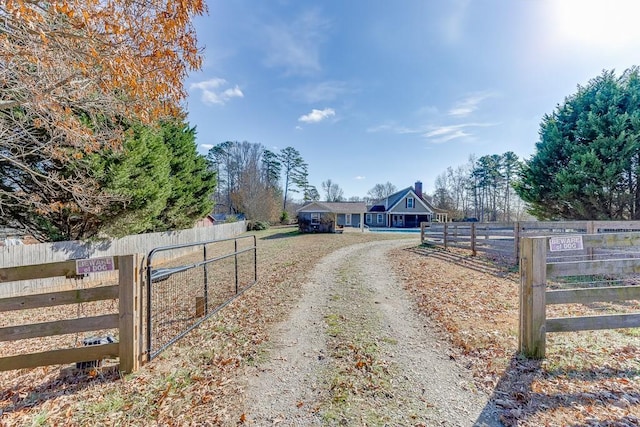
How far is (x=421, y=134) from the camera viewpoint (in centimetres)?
2223

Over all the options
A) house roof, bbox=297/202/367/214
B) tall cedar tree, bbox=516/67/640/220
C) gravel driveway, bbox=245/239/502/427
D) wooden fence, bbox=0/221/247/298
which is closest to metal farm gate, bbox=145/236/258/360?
gravel driveway, bbox=245/239/502/427

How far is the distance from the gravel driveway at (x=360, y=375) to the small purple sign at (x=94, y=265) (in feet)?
6.42

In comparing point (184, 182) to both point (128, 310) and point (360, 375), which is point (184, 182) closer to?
point (128, 310)

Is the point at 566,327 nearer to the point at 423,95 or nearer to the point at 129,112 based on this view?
the point at 129,112

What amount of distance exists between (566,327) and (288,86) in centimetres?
1489

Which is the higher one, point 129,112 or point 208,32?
point 208,32

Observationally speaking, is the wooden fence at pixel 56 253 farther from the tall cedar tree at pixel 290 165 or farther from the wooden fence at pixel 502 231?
the tall cedar tree at pixel 290 165

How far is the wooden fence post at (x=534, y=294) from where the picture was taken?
310 cm

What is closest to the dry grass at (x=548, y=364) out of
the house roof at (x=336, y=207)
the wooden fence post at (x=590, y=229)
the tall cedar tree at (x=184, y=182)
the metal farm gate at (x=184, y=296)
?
the wooden fence post at (x=590, y=229)

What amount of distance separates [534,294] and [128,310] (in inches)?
180

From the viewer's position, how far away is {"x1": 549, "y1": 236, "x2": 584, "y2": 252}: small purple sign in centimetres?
317

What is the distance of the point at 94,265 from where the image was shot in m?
2.92

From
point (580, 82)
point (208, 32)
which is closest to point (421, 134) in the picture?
point (580, 82)

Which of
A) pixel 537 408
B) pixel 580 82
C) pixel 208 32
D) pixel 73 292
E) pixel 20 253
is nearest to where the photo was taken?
pixel 537 408
